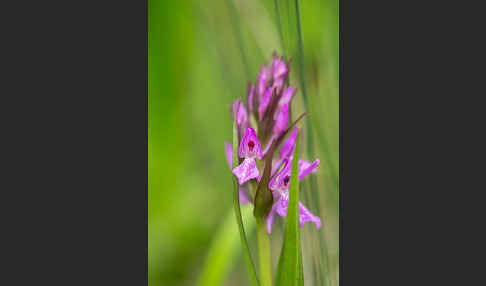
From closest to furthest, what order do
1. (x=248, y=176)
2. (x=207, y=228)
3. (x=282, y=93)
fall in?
→ 1. (x=248, y=176)
2. (x=282, y=93)
3. (x=207, y=228)

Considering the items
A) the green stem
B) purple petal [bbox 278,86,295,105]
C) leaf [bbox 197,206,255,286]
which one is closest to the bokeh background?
leaf [bbox 197,206,255,286]

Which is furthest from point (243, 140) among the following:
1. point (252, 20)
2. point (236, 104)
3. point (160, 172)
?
point (160, 172)

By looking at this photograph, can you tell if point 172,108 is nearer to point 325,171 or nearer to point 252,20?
point 252,20

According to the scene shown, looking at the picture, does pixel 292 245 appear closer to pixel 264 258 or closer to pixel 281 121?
pixel 264 258

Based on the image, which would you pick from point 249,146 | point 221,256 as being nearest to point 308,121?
point 249,146

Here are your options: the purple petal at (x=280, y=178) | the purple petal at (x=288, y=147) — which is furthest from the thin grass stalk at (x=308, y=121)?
the purple petal at (x=280, y=178)

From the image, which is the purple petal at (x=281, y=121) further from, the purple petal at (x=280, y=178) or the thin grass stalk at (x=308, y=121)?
the thin grass stalk at (x=308, y=121)

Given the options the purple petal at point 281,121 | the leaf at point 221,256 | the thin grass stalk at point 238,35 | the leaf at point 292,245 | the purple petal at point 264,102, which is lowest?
the leaf at point 221,256
